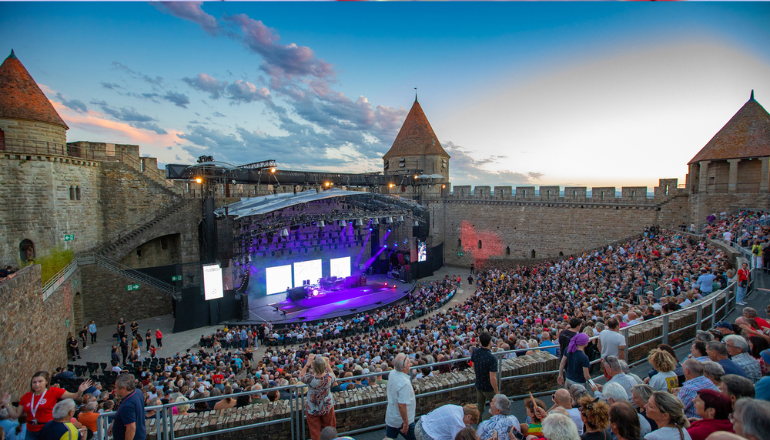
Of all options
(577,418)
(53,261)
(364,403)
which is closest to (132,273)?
(53,261)

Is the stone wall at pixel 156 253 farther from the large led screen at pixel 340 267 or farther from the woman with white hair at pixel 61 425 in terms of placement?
the woman with white hair at pixel 61 425

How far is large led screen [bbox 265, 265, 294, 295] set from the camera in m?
20.6

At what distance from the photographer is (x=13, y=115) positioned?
1620 centimetres

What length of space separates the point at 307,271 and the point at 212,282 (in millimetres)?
5963

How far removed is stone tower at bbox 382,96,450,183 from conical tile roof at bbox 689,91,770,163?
1795cm

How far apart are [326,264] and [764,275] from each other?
20440 millimetres

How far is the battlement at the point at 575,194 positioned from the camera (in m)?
19.7

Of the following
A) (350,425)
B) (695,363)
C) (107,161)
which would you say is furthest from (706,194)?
(107,161)

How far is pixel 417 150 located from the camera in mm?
32062

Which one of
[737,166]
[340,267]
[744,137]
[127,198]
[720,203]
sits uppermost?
[744,137]

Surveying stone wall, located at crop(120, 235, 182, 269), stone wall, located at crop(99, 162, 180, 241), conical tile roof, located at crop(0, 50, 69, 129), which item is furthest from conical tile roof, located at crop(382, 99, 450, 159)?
conical tile roof, located at crop(0, 50, 69, 129)

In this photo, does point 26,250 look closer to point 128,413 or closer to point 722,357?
point 128,413

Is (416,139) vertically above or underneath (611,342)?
above

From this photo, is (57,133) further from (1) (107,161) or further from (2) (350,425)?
(2) (350,425)
